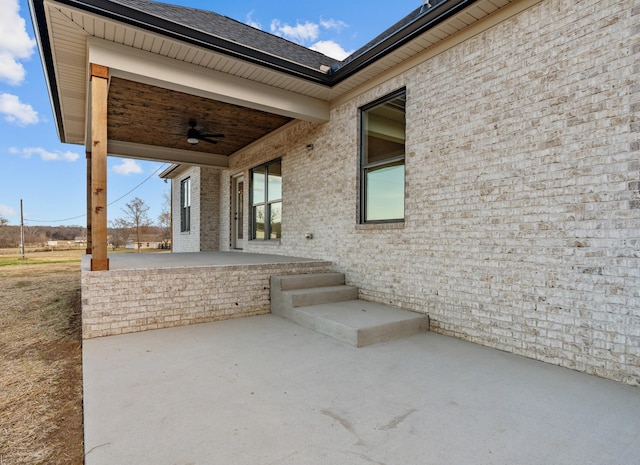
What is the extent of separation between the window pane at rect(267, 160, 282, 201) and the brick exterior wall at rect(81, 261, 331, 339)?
2.92 metres

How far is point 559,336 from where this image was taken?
118 inches

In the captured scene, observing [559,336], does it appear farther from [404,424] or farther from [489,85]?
[489,85]

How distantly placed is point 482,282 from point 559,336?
2.70 ft

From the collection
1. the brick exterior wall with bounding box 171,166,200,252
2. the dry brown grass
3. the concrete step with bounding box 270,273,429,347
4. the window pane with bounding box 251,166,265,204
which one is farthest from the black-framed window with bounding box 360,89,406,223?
the brick exterior wall with bounding box 171,166,200,252

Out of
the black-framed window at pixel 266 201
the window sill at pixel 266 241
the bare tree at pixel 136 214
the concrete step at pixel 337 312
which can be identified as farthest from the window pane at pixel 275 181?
the bare tree at pixel 136 214

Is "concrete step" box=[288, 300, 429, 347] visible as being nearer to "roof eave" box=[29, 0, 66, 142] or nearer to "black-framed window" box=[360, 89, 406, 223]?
"black-framed window" box=[360, 89, 406, 223]

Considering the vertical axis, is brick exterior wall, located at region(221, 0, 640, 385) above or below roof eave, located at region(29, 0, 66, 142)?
below

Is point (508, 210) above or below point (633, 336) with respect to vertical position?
above

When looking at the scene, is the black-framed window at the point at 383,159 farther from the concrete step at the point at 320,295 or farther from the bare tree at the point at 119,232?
the bare tree at the point at 119,232

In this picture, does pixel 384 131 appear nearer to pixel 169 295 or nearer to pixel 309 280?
pixel 309 280

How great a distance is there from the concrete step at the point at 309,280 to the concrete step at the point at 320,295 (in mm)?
99

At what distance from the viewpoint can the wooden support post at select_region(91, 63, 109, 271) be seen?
154 inches

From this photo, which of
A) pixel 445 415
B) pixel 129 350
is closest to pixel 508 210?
pixel 445 415

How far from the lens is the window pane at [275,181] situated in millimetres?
7648
